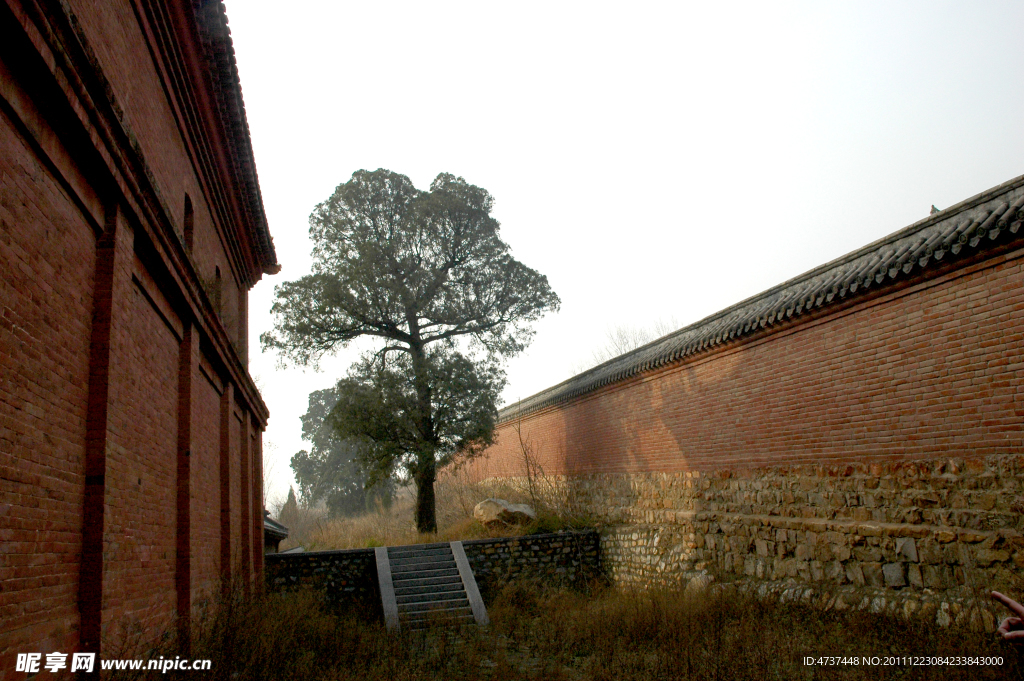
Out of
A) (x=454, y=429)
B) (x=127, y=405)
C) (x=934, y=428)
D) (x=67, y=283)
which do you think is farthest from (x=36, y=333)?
(x=454, y=429)

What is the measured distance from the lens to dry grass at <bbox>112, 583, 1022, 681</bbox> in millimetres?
5848

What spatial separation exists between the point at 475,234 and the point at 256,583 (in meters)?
10.4

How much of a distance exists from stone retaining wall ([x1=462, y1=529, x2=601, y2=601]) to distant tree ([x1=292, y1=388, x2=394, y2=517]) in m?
18.4

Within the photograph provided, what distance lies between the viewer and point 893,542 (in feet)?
23.4

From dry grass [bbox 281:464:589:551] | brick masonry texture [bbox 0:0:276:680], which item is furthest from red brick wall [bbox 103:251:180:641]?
dry grass [bbox 281:464:589:551]

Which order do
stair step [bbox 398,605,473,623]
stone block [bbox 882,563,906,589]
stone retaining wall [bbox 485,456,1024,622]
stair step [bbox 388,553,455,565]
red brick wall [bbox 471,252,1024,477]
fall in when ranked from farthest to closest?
1. stair step [bbox 388,553,455,565]
2. stair step [bbox 398,605,473,623]
3. stone block [bbox 882,563,906,589]
4. red brick wall [bbox 471,252,1024,477]
5. stone retaining wall [bbox 485,456,1024,622]

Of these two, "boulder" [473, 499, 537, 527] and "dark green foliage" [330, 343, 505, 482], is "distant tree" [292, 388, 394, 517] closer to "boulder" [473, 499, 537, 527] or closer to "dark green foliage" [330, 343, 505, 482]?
"dark green foliage" [330, 343, 505, 482]

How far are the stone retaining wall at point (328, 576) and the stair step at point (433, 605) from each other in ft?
4.01

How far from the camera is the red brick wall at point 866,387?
6344mm

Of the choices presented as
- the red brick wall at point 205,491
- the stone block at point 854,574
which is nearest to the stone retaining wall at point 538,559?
the red brick wall at point 205,491

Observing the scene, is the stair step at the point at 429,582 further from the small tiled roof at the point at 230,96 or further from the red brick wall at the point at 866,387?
the small tiled roof at the point at 230,96

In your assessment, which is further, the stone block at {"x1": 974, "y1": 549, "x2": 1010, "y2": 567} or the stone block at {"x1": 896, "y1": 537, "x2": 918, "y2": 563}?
the stone block at {"x1": 896, "y1": 537, "x2": 918, "y2": 563}

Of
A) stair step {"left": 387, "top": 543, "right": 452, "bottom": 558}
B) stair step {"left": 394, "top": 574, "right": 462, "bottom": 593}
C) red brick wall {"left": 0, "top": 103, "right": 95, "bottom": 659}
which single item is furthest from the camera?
stair step {"left": 387, "top": 543, "right": 452, "bottom": 558}

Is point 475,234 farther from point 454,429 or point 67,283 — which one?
point 67,283
